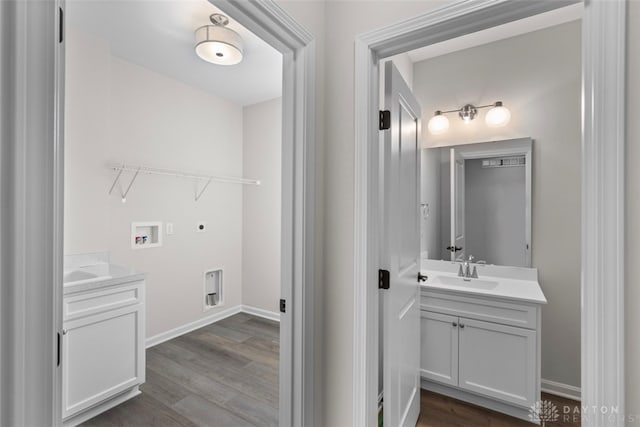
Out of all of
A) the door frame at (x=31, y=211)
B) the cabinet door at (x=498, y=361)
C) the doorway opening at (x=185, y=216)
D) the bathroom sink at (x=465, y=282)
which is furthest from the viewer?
the bathroom sink at (x=465, y=282)

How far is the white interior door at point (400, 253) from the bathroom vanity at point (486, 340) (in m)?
0.38

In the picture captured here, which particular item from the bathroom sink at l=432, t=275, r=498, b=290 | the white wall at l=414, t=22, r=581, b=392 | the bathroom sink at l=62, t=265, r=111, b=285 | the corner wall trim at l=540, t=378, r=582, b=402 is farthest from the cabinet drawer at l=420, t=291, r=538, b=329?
the bathroom sink at l=62, t=265, r=111, b=285

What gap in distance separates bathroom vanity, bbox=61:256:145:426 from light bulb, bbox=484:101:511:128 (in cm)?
294

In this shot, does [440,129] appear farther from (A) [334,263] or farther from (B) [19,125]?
(B) [19,125]

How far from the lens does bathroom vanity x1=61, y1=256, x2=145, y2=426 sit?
1.85 meters

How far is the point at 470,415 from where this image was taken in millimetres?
2076

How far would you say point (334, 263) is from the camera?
1408mm

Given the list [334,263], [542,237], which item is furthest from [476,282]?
[334,263]

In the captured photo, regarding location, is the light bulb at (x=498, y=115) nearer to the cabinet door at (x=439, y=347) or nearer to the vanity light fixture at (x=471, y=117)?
the vanity light fixture at (x=471, y=117)

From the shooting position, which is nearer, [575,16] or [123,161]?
[575,16]

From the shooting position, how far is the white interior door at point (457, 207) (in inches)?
106

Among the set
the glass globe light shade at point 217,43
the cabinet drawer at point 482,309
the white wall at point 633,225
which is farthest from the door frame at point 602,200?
the glass globe light shade at point 217,43

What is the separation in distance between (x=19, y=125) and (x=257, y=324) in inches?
137

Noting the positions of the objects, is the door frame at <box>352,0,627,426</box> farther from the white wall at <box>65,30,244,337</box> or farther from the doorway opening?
the white wall at <box>65,30,244,337</box>
